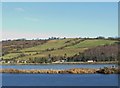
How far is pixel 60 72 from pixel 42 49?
58.6 m

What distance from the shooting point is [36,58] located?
126 meters

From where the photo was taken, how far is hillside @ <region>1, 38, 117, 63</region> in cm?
12612

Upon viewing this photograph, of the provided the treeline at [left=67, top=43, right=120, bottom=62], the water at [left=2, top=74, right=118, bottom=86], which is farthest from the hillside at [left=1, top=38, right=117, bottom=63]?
the water at [left=2, top=74, right=118, bottom=86]

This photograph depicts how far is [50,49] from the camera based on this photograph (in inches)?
5290

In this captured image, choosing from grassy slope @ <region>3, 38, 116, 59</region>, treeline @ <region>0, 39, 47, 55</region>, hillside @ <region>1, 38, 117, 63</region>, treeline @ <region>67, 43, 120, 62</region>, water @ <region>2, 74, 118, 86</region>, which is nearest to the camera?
water @ <region>2, 74, 118, 86</region>

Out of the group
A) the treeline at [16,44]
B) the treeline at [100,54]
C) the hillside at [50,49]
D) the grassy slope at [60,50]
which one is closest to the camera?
the treeline at [100,54]

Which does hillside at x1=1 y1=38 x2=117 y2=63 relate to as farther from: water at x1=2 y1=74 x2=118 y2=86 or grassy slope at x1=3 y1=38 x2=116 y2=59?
water at x1=2 y1=74 x2=118 y2=86

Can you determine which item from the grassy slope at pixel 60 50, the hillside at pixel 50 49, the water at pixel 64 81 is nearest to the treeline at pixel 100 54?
the hillside at pixel 50 49

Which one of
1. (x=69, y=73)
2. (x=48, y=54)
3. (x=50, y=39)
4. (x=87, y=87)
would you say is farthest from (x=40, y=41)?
(x=87, y=87)

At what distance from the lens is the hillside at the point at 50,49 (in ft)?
414

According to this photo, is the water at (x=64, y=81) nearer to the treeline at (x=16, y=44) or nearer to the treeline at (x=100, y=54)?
the treeline at (x=100, y=54)

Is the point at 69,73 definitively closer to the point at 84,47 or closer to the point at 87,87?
the point at 87,87

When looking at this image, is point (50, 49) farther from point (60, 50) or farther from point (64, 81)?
point (64, 81)

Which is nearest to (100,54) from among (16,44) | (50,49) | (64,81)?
(50,49)
